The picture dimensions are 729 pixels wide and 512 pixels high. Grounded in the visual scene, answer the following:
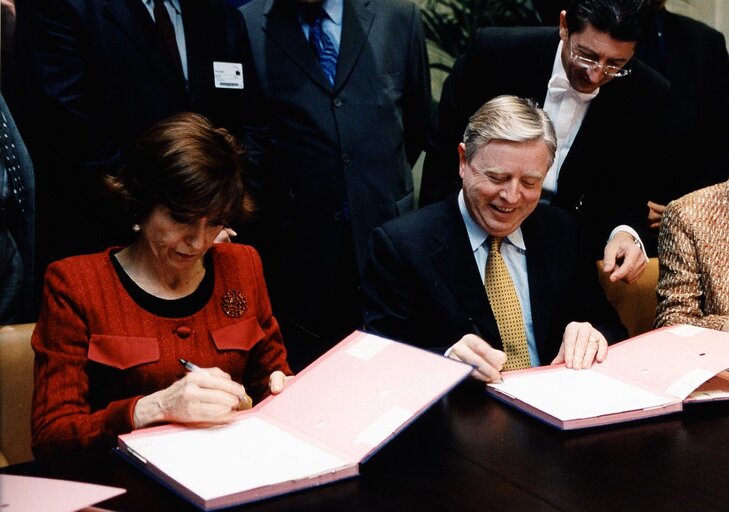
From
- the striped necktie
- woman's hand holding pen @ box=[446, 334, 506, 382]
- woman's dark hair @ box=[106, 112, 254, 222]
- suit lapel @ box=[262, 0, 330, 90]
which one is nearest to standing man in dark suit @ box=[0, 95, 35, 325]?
woman's dark hair @ box=[106, 112, 254, 222]

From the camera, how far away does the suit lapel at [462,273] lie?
7.37ft

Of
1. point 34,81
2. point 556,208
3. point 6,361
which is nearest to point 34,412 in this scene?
point 6,361

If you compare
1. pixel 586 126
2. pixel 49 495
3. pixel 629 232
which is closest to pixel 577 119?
pixel 586 126

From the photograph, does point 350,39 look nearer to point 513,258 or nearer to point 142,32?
point 142,32

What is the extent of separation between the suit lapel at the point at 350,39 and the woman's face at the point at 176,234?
45.5 inches

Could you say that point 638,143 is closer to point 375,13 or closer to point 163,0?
point 375,13

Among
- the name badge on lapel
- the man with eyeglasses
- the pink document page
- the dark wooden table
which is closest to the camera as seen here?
the pink document page

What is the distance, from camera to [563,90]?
2.78 meters

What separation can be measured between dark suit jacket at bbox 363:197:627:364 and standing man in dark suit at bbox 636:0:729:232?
1130mm

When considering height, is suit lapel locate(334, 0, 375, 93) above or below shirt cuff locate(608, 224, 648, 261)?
above

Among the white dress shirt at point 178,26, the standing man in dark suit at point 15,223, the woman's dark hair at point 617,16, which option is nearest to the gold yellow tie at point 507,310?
the woman's dark hair at point 617,16

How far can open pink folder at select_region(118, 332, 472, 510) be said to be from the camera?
54.2 inches

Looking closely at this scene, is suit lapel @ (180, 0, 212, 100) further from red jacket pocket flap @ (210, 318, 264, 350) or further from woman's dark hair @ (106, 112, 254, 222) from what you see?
red jacket pocket flap @ (210, 318, 264, 350)

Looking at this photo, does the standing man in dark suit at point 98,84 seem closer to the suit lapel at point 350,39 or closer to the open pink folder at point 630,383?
the suit lapel at point 350,39
